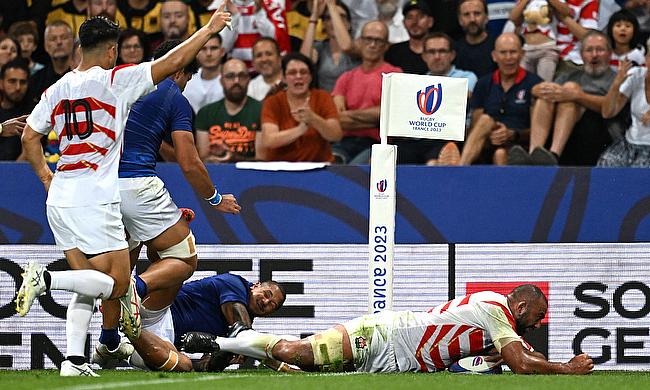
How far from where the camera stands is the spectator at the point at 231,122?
40.3ft

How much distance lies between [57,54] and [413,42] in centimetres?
389

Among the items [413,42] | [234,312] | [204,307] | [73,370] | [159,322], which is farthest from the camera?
[413,42]

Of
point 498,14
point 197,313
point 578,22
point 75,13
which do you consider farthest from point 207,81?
point 197,313

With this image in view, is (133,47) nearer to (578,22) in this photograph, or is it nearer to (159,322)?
(159,322)

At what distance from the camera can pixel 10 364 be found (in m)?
10.3

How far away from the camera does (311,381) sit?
25.6 ft

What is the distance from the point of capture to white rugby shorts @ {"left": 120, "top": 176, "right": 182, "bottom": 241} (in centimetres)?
880

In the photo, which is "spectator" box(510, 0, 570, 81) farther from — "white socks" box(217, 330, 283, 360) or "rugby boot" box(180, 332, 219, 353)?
"rugby boot" box(180, 332, 219, 353)

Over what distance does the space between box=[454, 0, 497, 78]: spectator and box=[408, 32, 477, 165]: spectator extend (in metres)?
0.19

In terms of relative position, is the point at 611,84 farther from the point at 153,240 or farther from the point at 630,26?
the point at 153,240

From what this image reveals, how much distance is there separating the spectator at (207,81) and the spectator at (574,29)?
3.59 m

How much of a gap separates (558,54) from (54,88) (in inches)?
260

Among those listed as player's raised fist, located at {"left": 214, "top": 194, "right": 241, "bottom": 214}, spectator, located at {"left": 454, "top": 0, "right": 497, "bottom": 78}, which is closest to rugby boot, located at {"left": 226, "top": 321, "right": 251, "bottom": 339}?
player's raised fist, located at {"left": 214, "top": 194, "right": 241, "bottom": 214}

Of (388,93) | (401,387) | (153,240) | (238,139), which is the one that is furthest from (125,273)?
(238,139)
